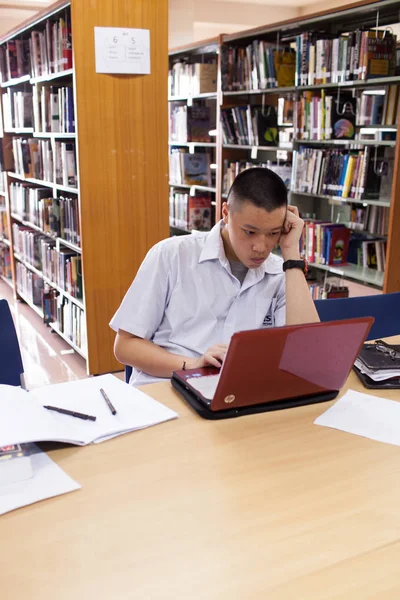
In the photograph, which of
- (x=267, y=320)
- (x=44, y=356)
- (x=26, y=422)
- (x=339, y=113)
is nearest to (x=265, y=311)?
(x=267, y=320)

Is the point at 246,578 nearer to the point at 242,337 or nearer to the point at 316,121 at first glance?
the point at 242,337

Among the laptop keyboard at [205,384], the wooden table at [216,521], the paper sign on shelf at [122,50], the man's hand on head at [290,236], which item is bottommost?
the wooden table at [216,521]

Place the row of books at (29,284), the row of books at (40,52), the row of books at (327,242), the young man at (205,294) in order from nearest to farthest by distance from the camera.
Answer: the young man at (205,294), the row of books at (40,52), the row of books at (327,242), the row of books at (29,284)

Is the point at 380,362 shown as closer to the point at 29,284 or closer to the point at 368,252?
the point at 368,252

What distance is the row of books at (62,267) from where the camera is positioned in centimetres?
371

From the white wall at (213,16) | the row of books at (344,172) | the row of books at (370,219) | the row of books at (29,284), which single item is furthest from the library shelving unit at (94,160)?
the white wall at (213,16)

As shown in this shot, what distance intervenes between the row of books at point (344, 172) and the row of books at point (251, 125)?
1.47 ft

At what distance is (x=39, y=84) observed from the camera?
4059mm

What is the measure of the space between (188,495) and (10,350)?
38.0 inches

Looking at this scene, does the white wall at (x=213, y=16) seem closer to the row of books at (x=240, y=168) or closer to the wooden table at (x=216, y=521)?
the row of books at (x=240, y=168)

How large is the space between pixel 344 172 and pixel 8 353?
2.59 metres

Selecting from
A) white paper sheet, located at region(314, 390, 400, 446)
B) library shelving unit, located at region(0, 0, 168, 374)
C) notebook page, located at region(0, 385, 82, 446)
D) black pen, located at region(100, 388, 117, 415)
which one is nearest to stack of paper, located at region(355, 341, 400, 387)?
white paper sheet, located at region(314, 390, 400, 446)

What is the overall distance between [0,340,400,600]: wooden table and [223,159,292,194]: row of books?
10.3 ft

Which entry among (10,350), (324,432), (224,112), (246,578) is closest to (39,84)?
(224,112)
